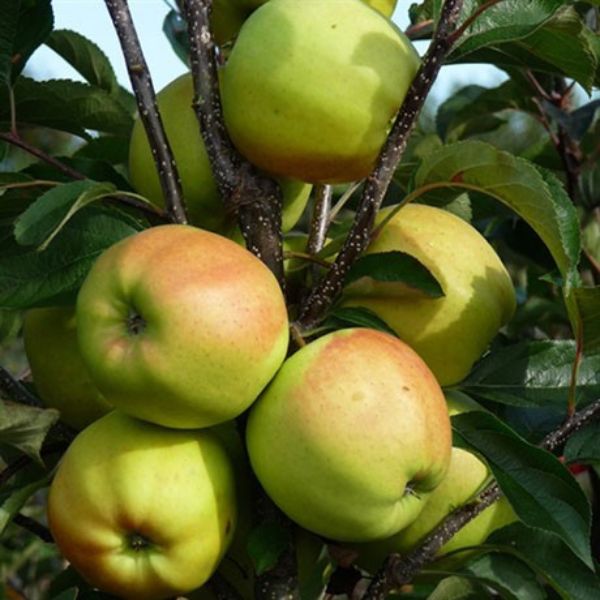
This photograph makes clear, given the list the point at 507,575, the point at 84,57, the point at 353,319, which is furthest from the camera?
the point at 84,57

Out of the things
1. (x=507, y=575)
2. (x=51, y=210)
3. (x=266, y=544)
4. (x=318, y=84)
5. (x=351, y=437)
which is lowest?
(x=507, y=575)

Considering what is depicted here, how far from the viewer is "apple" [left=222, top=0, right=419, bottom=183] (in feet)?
3.27

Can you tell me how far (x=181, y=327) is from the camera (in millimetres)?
923

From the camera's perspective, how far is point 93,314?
3.17ft

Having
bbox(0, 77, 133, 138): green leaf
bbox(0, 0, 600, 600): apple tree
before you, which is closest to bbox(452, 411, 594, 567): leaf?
bbox(0, 0, 600, 600): apple tree

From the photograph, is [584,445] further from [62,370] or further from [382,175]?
[62,370]

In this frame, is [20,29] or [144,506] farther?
[20,29]

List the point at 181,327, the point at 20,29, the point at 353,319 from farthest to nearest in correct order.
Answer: the point at 20,29 → the point at 353,319 → the point at 181,327

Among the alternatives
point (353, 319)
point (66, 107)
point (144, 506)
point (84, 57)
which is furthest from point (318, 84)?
point (84, 57)

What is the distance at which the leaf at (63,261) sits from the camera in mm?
1091

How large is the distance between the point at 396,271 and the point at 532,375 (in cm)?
25

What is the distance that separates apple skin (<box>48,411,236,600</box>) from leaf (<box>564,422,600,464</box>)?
333mm

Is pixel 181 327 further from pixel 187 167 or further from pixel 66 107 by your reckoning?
pixel 66 107

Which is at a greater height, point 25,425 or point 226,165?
point 226,165
